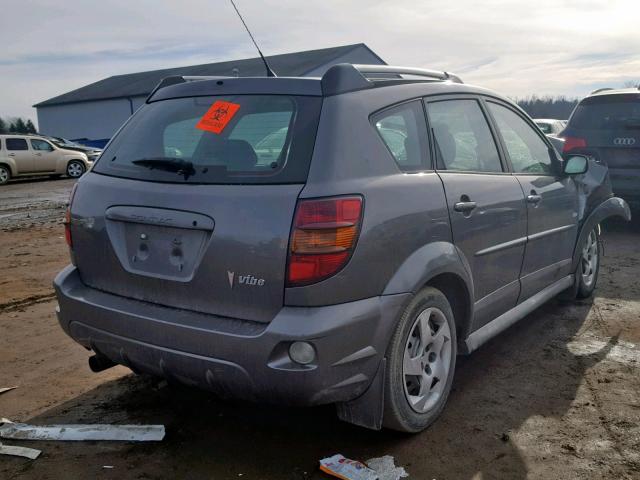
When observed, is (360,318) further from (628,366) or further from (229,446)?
(628,366)

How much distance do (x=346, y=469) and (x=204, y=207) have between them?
1.32 m

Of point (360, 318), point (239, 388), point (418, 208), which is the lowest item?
point (239, 388)

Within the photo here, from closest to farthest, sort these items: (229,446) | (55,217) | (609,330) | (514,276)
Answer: (229,446) < (514,276) < (609,330) < (55,217)

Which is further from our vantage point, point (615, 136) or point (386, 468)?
point (615, 136)

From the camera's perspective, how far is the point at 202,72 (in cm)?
4253

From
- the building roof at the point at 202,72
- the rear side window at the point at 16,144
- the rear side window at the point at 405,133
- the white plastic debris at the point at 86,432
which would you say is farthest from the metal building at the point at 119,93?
the white plastic debris at the point at 86,432

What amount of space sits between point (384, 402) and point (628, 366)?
1.99m

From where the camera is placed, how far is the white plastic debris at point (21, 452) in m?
2.90

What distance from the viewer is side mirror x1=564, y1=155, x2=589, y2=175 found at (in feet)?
14.6

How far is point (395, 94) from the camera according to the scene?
3088 mm

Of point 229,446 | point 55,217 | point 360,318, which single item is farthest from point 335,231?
point 55,217

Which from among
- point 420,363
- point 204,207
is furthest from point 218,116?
point 420,363

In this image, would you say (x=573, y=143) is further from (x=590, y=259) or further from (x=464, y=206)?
(x=464, y=206)

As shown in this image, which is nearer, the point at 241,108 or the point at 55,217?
the point at 241,108
